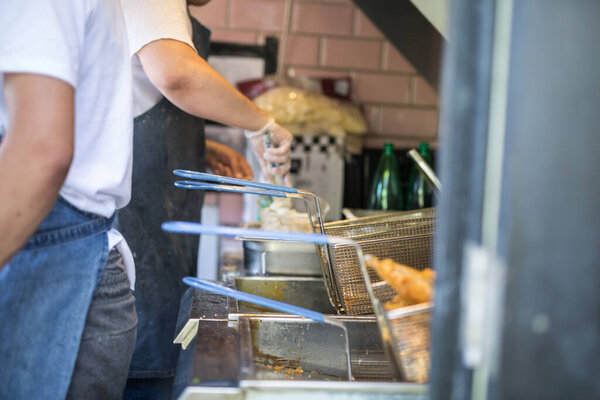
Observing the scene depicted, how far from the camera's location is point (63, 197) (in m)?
0.91

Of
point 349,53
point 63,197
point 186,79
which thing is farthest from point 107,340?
point 349,53

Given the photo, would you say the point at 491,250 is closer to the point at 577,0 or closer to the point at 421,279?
the point at 577,0

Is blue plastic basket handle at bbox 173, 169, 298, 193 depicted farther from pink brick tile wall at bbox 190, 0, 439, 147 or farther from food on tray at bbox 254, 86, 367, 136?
pink brick tile wall at bbox 190, 0, 439, 147

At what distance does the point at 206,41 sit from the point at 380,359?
129 centimetres

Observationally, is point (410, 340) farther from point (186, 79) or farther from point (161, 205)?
point (161, 205)

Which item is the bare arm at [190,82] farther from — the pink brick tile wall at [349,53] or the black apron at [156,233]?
the pink brick tile wall at [349,53]

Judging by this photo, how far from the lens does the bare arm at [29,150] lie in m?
0.77

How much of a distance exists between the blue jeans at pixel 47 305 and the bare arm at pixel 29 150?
0.11m

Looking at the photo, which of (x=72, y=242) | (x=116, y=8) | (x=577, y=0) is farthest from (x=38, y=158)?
(x=577, y=0)

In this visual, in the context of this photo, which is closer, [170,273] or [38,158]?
[38,158]

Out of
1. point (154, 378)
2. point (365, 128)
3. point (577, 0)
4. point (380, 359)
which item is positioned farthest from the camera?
point (365, 128)

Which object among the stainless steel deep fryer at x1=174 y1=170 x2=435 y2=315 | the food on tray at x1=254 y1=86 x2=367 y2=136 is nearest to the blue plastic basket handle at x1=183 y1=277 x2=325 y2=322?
the stainless steel deep fryer at x1=174 y1=170 x2=435 y2=315

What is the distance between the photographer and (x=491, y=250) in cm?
57

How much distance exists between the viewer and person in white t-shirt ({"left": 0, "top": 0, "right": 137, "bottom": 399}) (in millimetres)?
774
